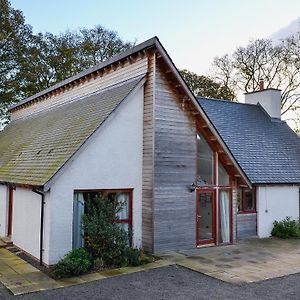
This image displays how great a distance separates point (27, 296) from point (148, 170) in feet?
17.7

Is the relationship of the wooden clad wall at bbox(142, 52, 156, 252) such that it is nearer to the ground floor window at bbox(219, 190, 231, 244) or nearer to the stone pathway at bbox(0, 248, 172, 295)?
the stone pathway at bbox(0, 248, 172, 295)

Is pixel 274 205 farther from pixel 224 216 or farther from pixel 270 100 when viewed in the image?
pixel 270 100

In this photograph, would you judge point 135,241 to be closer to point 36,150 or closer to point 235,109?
point 36,150

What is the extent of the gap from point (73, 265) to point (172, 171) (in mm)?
4509

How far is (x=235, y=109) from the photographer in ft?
66.7

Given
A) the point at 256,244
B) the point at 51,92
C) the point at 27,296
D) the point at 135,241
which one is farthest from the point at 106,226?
the point at 51,92

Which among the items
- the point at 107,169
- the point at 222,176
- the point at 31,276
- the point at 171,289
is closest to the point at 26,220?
the point at 31,276

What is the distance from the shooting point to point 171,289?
8.77 metres

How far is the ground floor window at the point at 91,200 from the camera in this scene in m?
10.9

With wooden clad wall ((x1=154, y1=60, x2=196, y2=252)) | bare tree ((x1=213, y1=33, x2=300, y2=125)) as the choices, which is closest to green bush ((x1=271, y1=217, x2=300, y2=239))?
wooden clad wall ((x1=154, y1=60, x2=196, y2=252))

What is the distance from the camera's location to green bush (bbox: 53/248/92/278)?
959 cm

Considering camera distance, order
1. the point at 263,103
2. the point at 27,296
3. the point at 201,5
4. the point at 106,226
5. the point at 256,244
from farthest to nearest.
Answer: the point at 263,103, the point at 256,244, the point at 201,5, the point at 106,226, the point at 27,296

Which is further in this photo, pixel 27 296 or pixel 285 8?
pixel 285 8

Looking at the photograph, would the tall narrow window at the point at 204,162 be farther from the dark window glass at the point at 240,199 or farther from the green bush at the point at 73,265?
the green bush at the point at 73,265
